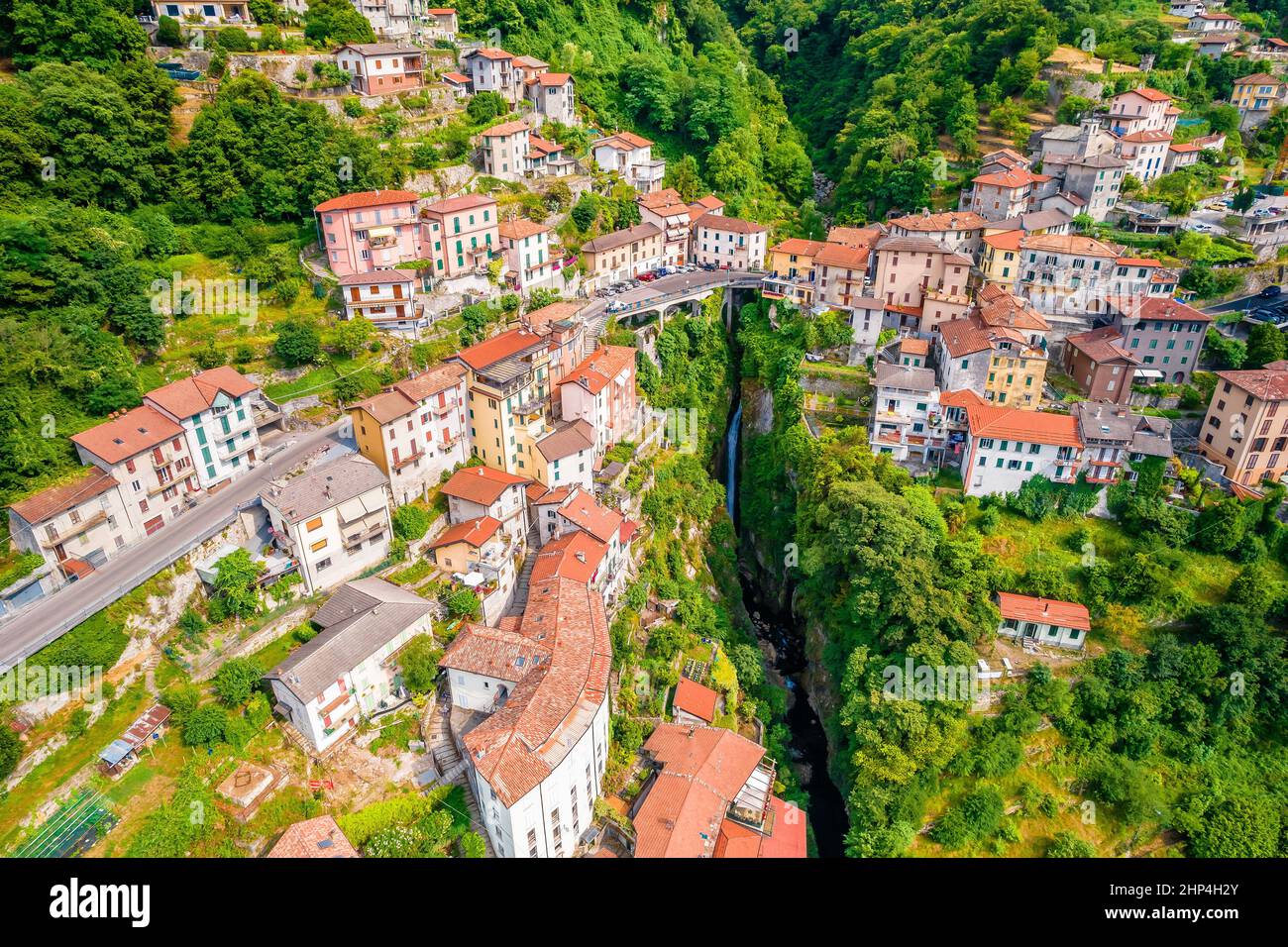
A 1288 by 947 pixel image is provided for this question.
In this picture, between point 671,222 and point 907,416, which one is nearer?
point 907,416

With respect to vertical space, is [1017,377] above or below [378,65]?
below

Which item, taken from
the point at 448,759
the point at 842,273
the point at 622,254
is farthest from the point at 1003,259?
the point at 448,759

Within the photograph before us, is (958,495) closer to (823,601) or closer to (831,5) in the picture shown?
(823,601)

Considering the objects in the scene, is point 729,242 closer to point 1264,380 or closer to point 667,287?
point 667,287

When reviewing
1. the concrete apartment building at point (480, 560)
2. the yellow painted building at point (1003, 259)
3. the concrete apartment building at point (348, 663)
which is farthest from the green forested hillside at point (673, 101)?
the concrete apartment building at point (348, 663)

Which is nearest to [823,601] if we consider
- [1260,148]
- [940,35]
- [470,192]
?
[470,192]

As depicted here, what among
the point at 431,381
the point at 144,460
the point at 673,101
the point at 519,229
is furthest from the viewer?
the point at 673,101

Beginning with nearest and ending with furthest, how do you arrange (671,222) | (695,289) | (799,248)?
(695,289), (799,248), (671,222)

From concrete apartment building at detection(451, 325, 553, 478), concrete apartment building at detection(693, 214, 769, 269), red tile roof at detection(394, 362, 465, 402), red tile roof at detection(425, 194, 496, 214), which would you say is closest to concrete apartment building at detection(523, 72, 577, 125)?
concrete apartment building at detection(693, 214, 769, 269)
